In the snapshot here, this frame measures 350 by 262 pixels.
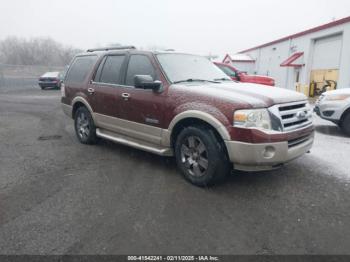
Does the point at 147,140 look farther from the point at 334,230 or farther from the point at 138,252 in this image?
the point at 334,230

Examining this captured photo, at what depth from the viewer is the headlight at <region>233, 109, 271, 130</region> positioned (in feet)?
10.9

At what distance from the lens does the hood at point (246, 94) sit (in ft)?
11.3

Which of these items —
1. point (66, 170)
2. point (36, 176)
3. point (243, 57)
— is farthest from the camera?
point (243, 57)

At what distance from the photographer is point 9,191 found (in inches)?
146

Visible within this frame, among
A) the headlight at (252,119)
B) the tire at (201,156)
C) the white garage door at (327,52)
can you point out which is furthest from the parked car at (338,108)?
the white garage door at (327,52)

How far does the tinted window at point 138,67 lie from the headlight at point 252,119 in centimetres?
164

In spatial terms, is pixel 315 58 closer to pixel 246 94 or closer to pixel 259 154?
pixel 246 94

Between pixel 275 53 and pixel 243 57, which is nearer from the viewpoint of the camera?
pixel 275 53

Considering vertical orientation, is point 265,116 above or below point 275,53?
below

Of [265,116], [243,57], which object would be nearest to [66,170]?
[265,116]

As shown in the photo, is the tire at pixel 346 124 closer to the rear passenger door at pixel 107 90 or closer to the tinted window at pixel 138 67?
the tinted window at pixel 138 67

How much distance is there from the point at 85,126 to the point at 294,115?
13.6 ft

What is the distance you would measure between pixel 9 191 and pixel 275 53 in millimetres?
28818

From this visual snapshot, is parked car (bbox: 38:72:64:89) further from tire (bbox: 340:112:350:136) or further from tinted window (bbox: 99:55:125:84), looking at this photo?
tire (bbox: 340:112:350:136)
